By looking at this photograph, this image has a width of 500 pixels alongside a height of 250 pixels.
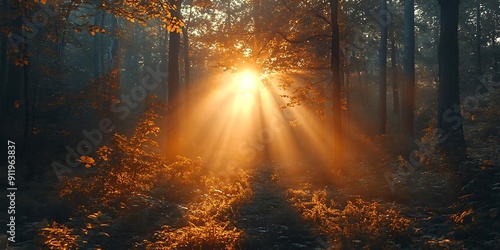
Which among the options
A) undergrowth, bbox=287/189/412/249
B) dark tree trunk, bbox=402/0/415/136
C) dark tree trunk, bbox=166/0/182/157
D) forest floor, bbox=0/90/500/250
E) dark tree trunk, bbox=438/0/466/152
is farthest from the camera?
dark tree trunk, bbox=402/0/415/136

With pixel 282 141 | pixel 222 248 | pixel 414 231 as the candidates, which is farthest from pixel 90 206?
pixel 282 141

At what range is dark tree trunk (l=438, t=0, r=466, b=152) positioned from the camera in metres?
13.5

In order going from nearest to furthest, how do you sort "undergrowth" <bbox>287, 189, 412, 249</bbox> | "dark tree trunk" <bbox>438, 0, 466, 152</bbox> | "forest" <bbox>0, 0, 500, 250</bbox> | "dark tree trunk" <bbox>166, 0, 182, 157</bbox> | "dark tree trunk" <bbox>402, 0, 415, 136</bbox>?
"undergrowth" <bbox>287, 189, 412, 249</bbox> < "forest" <bbox>0, 0, 500, 250</bbox> < "dark tree trunk" <bbox>438, 0, 466, 152</bbox> < "dark tree trunk" <bbox>166, 0, 182, 157</bbox> < "dark tree trunk" <bbox>402, 0, 415, 136</bbox>

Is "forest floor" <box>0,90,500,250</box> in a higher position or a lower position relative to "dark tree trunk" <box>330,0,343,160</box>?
lower

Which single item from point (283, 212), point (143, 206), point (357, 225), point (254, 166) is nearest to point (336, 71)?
point (254, 166)

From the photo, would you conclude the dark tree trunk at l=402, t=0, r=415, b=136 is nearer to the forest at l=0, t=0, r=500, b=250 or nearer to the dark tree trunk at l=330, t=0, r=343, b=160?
the forest at l=0, t=0, r=500, b=250

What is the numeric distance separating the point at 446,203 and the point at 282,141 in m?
17.5

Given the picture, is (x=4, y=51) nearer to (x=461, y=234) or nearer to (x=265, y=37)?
(x=265, y=37)

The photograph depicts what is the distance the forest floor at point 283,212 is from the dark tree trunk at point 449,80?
31.1 inches

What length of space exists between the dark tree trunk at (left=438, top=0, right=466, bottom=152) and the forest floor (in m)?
0.79

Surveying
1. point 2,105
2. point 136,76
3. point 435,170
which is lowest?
point 435,170

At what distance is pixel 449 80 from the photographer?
13.9 metres

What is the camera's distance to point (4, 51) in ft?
59.7

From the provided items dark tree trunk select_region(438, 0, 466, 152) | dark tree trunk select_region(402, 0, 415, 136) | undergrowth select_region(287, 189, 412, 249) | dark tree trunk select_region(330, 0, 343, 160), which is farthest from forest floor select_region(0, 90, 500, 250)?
dark tree trunk select_region(402, 0, 415, 136)
